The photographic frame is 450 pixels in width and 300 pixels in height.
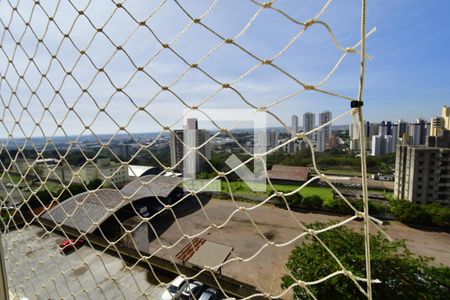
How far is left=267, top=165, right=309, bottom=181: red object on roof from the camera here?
9.17 metres

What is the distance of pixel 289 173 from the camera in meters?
9.52

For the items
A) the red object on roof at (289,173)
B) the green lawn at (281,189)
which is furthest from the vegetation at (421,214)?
the red object on roof at (289,173)

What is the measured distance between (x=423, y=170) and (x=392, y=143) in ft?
20.4

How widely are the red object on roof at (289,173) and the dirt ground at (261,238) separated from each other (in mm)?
2335

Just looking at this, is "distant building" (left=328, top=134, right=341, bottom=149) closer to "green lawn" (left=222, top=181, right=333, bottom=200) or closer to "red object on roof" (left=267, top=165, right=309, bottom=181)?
"red object on roof" (left=267, top=165, right=309, bottom=181)

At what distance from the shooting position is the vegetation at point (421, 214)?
5.68 m

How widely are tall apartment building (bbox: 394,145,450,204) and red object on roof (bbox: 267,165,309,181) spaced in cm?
310

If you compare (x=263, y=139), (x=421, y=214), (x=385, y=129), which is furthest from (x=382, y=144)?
(x=263, y=139)

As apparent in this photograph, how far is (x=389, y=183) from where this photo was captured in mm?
9844

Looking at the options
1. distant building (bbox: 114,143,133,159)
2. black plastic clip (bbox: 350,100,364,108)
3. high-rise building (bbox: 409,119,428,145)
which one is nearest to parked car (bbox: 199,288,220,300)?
distant building (bbox: 114,143,133,159)

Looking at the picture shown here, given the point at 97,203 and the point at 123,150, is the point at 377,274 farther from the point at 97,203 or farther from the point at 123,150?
the point at 97,203

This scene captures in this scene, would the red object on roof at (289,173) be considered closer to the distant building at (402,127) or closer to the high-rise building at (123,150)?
the distant building at (402,127)

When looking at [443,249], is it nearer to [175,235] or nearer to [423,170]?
[423,170]

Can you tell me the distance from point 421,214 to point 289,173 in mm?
4270
